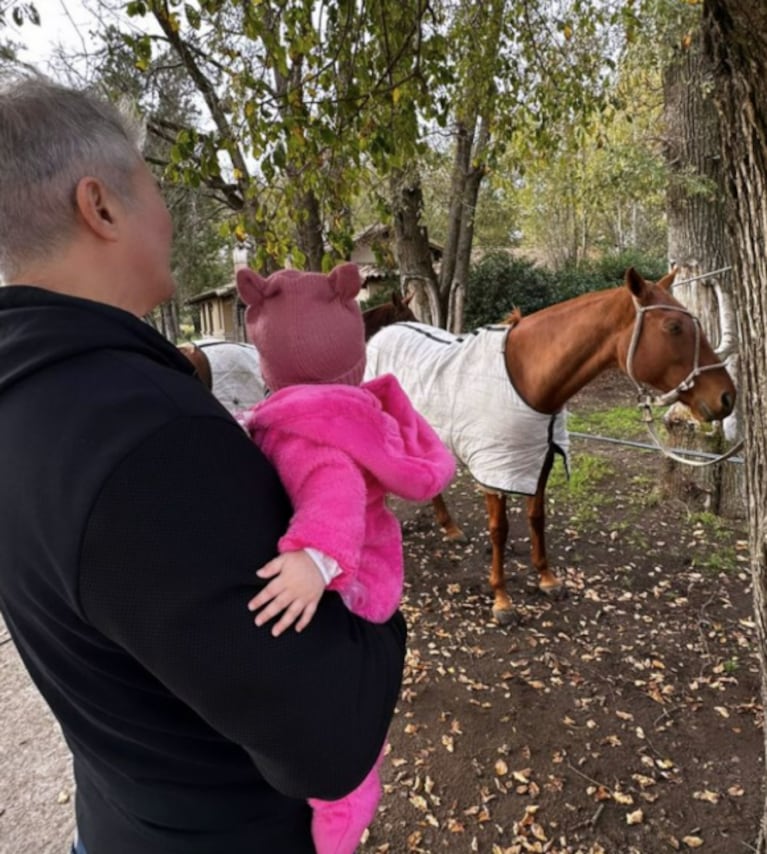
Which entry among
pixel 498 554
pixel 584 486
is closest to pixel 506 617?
pixel 498 554

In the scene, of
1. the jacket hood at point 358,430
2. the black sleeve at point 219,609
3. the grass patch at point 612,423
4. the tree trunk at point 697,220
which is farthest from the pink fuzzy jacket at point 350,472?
the grass patch at point 612,423

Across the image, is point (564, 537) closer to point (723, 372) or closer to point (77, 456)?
point (723, 372)

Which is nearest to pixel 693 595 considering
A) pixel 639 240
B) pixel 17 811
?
pixel 17 811

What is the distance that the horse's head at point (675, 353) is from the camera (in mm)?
3049

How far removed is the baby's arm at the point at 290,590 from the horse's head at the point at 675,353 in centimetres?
284

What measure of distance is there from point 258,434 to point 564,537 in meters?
4.20

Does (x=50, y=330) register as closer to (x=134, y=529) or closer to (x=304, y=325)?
(x=134, y=529)

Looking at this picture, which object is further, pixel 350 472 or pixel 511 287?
pixel 511 287

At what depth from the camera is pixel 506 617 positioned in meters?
3.61

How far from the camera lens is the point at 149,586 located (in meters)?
0.60

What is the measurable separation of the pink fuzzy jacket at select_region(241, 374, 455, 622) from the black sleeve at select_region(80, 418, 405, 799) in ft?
0.38

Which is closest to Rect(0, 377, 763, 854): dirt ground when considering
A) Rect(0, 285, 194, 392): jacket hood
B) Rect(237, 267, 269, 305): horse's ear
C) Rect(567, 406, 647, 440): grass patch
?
Rect(237, 267, 269, 305): horse's ear

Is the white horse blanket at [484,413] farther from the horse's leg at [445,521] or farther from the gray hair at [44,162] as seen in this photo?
the gray hair at [44,162]

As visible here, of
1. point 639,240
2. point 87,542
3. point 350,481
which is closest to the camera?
point 87,542
